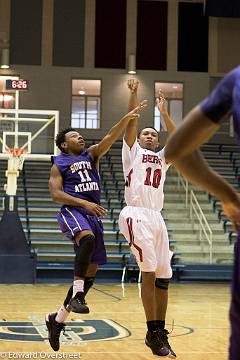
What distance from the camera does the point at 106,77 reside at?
1027 inches

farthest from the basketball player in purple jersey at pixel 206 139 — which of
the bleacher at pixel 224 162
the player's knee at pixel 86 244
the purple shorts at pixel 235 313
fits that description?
the bleacher at pixel 224 162

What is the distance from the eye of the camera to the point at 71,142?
6.45 m

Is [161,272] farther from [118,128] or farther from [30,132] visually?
[30,132]

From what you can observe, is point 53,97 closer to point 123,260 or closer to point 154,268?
point 123,260

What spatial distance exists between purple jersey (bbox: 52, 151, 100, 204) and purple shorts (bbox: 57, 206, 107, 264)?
0.52 feet

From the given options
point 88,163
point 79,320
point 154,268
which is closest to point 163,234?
point 154,268

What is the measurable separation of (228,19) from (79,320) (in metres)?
19.9

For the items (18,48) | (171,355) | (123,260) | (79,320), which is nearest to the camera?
(171,355)

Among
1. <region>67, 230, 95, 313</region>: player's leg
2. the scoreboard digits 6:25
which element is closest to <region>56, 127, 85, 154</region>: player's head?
<region>67, 230, 95, 313</region>: player's leg


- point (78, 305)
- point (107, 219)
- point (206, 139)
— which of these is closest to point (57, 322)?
point (78, 305)

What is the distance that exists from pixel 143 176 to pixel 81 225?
0.80m

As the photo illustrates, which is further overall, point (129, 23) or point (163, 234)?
point (129, 23)

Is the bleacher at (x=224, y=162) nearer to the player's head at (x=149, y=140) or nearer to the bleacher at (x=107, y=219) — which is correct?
the bleacher at (x=107, y=219)

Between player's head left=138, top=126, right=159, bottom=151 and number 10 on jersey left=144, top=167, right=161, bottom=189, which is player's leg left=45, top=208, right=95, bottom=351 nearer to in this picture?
number 10 on jersey left=144, top=167, right=161, bottom=189
